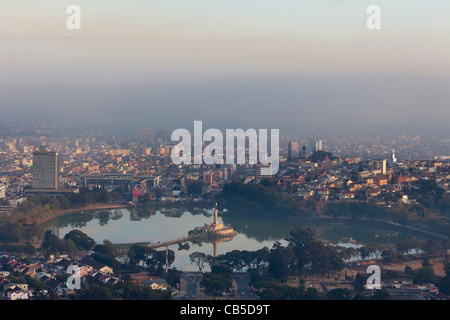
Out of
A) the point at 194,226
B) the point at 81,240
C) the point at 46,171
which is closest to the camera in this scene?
the point at 81,240

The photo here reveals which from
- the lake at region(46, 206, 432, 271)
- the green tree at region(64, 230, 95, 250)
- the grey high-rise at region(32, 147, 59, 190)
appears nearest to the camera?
the green tree at region(64, 230, 95, 250)

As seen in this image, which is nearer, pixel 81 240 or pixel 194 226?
pixel 81 240

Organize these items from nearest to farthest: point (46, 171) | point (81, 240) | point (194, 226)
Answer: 1. point (81, 240)
2. point (194, 226)
3. point (46, 171)

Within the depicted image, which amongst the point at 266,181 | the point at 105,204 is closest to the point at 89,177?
the point at 105,204

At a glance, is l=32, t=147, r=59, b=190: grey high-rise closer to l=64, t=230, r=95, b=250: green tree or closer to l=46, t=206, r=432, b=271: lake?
l=46, t=206, r=432, b=271: lake

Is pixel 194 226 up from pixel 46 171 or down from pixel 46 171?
down

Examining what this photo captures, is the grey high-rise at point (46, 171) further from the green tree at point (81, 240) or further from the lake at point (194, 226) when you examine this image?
the green tree at point (81, 240)

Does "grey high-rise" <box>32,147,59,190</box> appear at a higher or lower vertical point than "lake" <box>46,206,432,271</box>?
higher

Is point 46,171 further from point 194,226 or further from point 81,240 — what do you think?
point 81,240

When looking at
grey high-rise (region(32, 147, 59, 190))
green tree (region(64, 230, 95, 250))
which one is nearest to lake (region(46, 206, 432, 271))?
green tree (region(64, 230, 95, 250))

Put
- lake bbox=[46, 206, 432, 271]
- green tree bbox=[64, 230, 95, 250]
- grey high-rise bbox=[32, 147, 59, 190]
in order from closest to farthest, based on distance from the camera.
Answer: green tree bbox=[64, 230, 95, 250]
lake bbox=[46, 206, 432, 271]
grey high-rise bbox=[32, 147, 59, 190]

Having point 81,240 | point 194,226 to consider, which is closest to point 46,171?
point 194,226

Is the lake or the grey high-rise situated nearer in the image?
the lake
